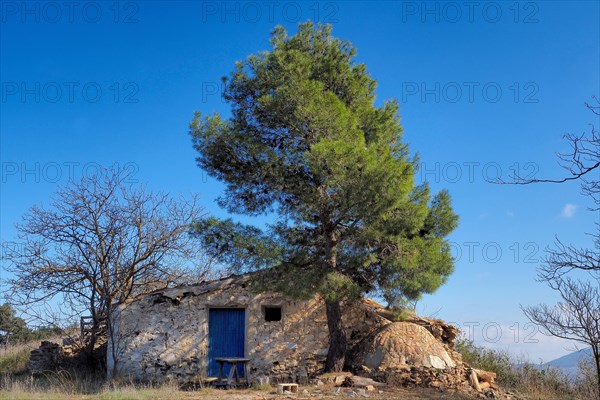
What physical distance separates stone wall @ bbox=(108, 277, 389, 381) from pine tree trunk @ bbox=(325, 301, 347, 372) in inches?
32.1

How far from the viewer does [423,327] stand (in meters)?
15.2

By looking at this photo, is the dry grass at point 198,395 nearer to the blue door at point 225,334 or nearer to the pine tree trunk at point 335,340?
the pine tree trunk at point 335,340

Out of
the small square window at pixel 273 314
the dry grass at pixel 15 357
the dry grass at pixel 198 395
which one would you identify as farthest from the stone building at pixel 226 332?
the dry grass at pixel 15 357

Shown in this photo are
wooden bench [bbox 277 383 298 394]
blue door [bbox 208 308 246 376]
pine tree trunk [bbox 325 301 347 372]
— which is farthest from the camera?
blue door [bbox 208 308 246 376]

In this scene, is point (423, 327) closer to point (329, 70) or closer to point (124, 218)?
point (329, 70)

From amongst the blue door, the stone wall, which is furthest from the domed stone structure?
the blue door

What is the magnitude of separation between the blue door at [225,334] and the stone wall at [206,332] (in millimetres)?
179

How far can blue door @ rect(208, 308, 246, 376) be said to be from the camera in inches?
613

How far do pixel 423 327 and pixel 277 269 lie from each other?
14.6 feet

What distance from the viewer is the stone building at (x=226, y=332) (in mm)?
15352

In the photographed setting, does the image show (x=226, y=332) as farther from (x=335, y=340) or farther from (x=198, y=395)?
(x=198, y=395)

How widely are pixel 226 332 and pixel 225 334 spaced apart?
0.06 m

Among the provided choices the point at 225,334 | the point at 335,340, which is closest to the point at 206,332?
the point at 225,334

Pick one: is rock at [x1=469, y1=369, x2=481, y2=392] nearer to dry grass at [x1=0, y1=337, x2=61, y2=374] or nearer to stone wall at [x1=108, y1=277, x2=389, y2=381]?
stone wall at [x1=108, y1=277, x2=389, y2=381]
